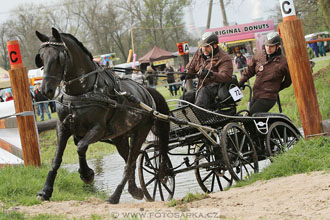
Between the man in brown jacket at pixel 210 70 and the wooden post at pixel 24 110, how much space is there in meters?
2.71

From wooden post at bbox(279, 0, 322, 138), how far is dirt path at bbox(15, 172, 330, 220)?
1506mm

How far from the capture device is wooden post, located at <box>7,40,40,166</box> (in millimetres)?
8625

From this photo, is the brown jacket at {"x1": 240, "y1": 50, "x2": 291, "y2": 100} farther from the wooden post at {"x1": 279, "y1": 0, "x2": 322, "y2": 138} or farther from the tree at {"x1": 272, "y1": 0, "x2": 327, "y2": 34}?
the tree at {"x1": 272, "y1": 0, "x2": 327, "y2": 34}

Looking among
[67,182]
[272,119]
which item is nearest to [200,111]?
[272,119]

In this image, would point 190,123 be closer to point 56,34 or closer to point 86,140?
point 86,140

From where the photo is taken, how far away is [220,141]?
766 centimetres

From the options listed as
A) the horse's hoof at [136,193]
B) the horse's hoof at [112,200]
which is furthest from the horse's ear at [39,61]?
the horse's hoof at [136,193]

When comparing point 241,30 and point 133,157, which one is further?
point 241,30

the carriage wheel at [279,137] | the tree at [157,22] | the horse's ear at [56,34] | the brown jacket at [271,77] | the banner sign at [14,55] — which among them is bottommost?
the carriage wheel at [279,137]

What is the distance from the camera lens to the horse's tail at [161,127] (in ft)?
26.0

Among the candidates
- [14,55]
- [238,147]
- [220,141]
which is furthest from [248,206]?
[14,55]

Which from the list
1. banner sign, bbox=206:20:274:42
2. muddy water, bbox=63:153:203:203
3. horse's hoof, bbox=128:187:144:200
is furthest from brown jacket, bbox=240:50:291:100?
banner sign, bbox=206:20:274:42

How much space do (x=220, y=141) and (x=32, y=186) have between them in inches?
106

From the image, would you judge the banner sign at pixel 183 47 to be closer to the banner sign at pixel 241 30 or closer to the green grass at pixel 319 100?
→ the green grass at pixel 319 100
